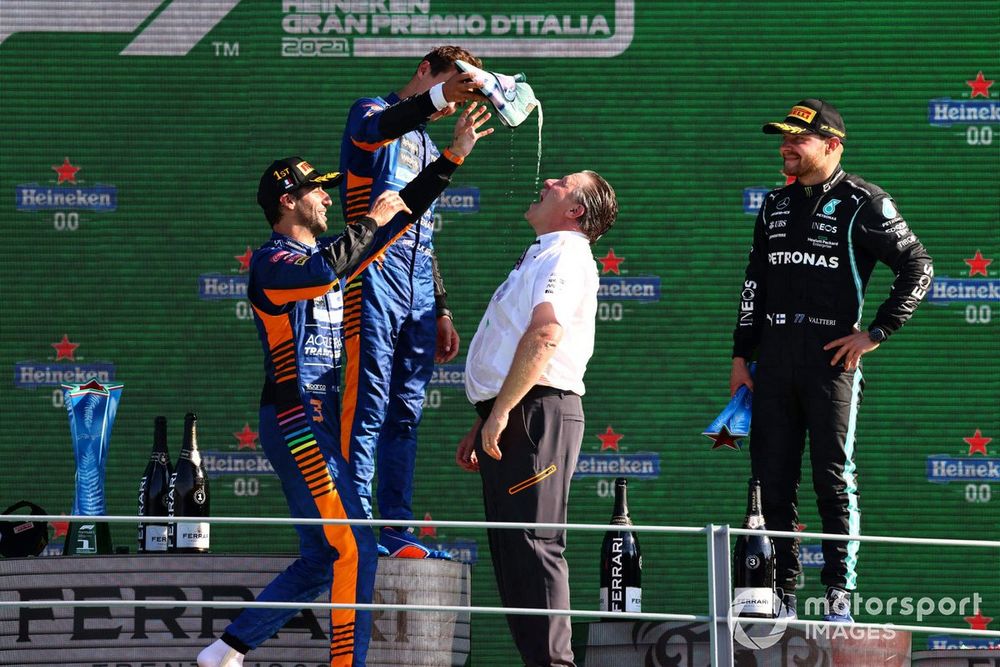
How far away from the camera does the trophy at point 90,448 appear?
15.9ft

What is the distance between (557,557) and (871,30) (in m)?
3.35

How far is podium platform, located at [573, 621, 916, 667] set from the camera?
362 cm

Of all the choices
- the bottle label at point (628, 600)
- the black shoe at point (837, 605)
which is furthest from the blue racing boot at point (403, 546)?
the black shoe at point (837, 605)

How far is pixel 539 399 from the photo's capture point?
370 cm

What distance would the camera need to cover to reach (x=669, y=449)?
602 cm

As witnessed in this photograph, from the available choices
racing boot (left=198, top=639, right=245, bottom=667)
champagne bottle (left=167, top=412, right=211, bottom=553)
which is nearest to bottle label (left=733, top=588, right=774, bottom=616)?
racing boot (left=198, top=639, right=245, bottom=667)

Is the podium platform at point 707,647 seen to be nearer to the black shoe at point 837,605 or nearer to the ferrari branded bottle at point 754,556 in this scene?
the black shoe at point 837,605

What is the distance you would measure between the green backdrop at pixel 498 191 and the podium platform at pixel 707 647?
208cm

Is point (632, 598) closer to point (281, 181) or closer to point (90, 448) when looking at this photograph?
point (281, 181)

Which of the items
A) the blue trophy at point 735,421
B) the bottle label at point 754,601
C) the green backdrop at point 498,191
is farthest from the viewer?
the green backdrop at point 498,191

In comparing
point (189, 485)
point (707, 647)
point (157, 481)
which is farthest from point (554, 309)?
point (157, 481)

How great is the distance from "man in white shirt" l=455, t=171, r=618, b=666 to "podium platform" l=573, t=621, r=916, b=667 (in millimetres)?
292

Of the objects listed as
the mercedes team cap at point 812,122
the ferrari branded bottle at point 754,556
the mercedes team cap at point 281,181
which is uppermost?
the mercedes team cap at point 812,122

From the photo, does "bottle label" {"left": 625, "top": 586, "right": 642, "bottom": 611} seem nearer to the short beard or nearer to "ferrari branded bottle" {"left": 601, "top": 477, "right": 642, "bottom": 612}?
"ferrari branded bottle" {"left": 601, "top": 477, "right": 642, "bottom": 612}
